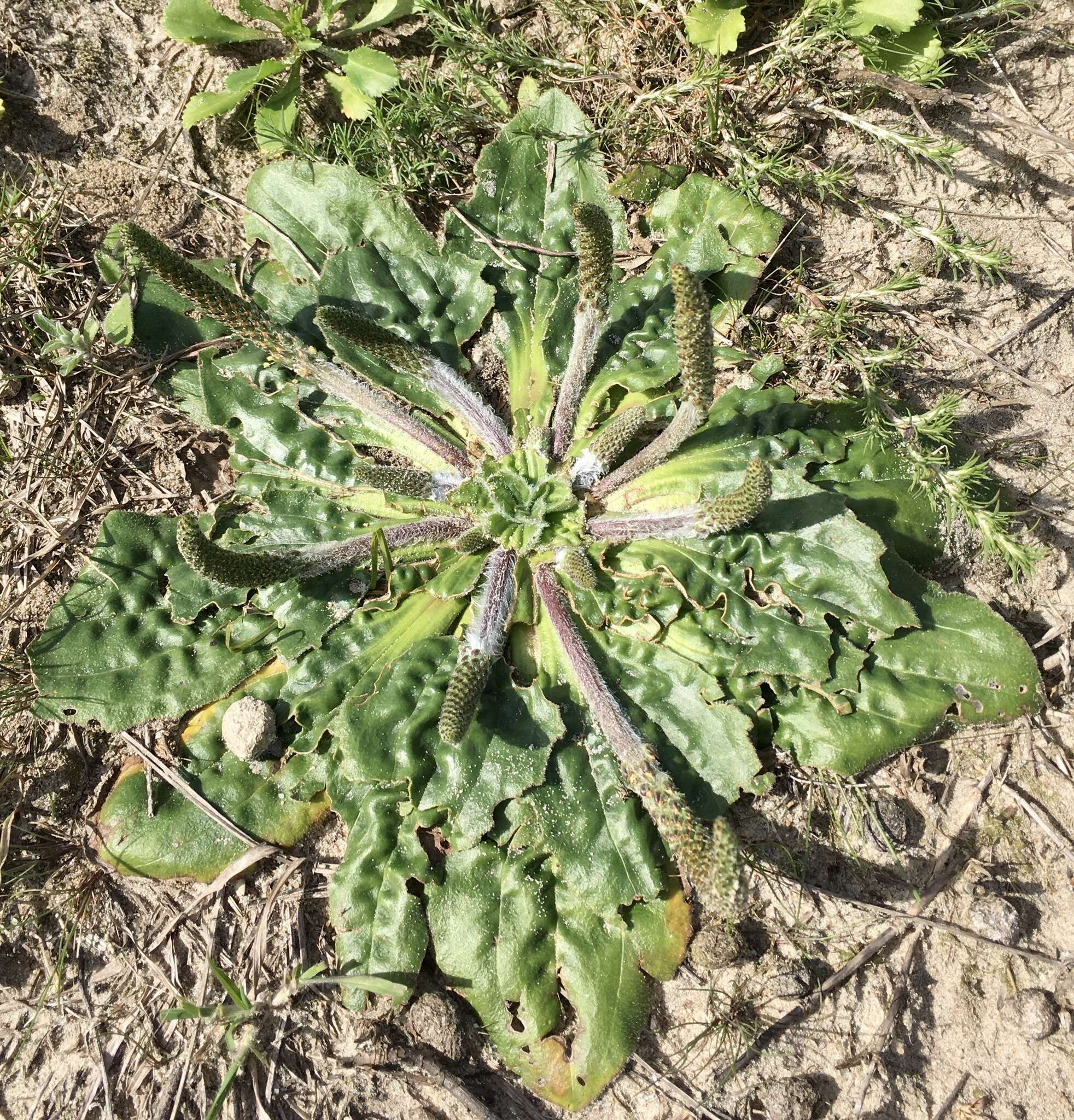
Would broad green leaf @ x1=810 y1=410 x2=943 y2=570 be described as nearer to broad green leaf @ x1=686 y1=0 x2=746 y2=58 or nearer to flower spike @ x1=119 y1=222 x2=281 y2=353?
broad green leaf @ x1=686 y1=0 x2=746 y2=58

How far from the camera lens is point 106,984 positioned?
15.7 ft

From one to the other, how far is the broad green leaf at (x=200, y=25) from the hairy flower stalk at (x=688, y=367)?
3379 mm

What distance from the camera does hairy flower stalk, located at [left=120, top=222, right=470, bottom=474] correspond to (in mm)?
4016

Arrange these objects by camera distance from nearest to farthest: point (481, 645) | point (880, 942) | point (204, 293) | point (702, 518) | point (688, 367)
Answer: point (688, 367), point (702, 518), point (204, 293), point (481, 645), point (880, 942)

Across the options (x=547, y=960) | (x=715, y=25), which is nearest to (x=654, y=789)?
(x=547, y=960)

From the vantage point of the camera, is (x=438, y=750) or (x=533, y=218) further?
(x=533, y=218)

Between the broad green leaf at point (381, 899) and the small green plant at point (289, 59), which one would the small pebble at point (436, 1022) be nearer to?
the broad green leaf at point (381, 899)

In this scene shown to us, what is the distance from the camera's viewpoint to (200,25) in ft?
17.2

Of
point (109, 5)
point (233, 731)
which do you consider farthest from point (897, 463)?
point (109, 5)

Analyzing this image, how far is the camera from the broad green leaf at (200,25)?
518 centimetres

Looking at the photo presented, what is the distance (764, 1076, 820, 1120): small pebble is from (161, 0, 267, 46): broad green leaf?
6.62m

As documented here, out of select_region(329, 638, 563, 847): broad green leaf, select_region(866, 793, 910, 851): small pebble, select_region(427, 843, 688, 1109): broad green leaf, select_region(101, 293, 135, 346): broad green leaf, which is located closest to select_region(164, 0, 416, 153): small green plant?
select_region(101, 293, 135, 346): broad green leaf

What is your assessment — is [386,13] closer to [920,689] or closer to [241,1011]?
[920,689]

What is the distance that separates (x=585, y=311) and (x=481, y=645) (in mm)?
1767
